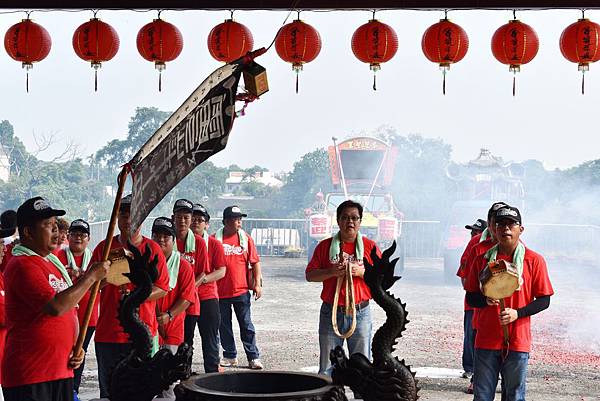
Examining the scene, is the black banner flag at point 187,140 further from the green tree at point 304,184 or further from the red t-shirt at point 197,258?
the green tree at point 304,184

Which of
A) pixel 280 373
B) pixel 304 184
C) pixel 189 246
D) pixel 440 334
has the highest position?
pixel 304 184

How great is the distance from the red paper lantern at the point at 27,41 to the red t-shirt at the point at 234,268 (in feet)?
7.46

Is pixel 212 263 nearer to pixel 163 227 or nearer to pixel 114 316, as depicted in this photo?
pixel 163 227

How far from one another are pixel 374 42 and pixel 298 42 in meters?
0.62

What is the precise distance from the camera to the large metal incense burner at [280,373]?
10.7 ft

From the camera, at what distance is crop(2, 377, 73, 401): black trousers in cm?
386

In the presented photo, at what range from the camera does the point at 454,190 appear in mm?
23875

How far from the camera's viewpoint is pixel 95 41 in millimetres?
7332

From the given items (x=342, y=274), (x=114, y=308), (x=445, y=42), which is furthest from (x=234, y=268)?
(x=114, y=308)

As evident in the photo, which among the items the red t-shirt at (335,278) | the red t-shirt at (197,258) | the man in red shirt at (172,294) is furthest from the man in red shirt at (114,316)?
the red t-shirt at (197,258)

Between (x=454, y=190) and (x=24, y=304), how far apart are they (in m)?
20.8

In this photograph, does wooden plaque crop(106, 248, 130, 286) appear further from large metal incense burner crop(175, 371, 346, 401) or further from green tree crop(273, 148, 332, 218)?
green tree crop(273, 148, 332, 218)

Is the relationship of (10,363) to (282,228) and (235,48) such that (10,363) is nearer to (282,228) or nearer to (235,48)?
(235,48)

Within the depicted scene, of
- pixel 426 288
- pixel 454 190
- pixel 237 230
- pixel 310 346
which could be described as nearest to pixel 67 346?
pixel 237 230
